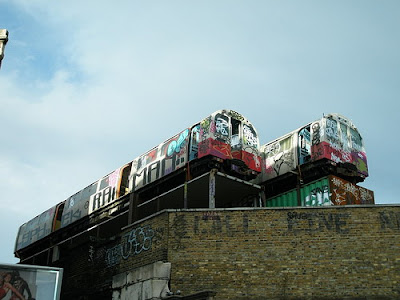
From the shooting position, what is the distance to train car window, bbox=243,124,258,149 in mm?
22891

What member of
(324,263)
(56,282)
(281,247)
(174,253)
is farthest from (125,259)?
(56,282)

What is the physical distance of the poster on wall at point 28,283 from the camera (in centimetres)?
1048

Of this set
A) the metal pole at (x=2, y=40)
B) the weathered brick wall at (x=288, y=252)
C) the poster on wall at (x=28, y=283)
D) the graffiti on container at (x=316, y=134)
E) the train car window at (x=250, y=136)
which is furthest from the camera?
the train car window at (x=250, y=136)

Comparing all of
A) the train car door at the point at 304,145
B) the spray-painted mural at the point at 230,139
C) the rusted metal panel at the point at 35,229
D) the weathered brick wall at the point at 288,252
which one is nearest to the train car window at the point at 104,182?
the rusted metal panel at the point at 35,229

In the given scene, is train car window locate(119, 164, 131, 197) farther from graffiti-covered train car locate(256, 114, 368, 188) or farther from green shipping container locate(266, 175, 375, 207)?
green shipping container locate(266, 175, 375, 207)

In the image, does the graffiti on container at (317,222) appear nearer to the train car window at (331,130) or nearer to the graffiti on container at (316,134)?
the graffiti on container at (316,134)

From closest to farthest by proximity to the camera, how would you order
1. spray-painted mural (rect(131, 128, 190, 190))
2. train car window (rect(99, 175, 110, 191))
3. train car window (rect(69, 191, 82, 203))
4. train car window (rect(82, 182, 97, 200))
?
spray-painted mural (rect(131, 128, 190, 190)) → train car window (rect(99, 175, 110, 191)) → train car window (rect(82, 182, 97, 200)) → train car window (rect(69, 191, 82, 203))

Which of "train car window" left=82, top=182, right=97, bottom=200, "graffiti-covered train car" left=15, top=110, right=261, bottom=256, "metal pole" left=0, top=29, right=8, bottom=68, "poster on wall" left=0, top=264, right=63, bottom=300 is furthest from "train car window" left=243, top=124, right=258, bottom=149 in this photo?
"poster on wall" left=0, top=264, right=63, bottom=300

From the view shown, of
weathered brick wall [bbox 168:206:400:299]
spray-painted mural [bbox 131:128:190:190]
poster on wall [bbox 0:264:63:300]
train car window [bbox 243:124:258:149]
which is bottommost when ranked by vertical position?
poster on wall [bbox 0:264:63:300]

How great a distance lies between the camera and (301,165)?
904 inches

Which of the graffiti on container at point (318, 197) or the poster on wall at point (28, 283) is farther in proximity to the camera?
the graffiti on container at point (318, 197)

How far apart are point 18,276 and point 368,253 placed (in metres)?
11.7

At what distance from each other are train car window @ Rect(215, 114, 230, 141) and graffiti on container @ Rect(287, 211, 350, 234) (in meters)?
5.17

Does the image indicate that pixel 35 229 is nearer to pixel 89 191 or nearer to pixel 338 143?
pixel 89 191
